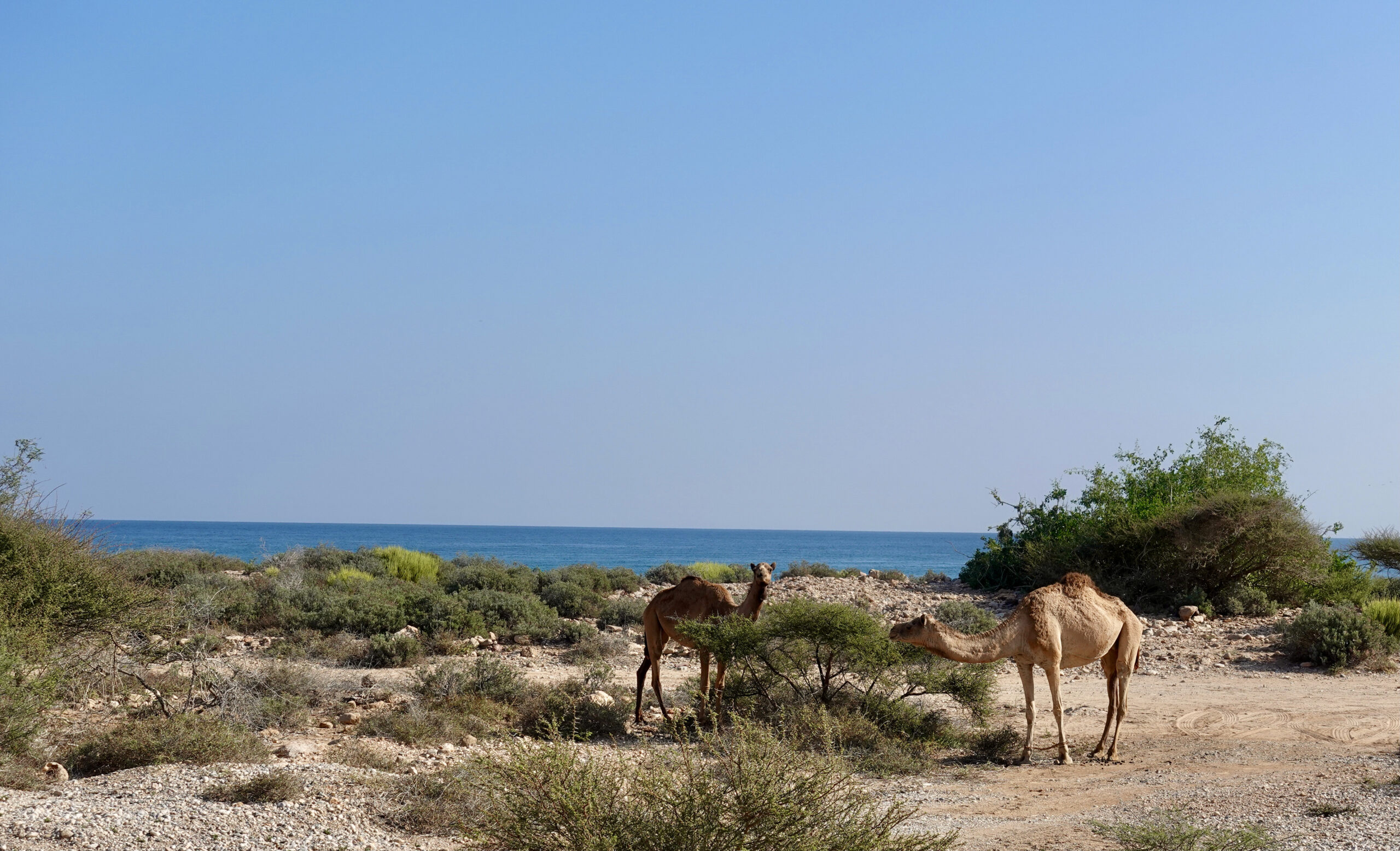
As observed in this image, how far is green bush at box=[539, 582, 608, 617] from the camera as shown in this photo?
73.6 ft

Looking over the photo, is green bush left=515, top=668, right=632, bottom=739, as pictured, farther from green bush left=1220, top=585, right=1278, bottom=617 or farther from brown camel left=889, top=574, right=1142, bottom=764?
green bush left=1220, top=585, right=1278, bottom=617

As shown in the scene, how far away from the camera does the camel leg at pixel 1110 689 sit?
11492mm

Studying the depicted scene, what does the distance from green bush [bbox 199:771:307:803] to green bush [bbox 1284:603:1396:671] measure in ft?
53.4

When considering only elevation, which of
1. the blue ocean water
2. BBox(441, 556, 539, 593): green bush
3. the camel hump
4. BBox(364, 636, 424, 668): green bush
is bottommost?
the blue ocean water

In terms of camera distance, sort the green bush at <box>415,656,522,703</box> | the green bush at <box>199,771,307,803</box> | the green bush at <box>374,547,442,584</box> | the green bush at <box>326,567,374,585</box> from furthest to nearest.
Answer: the green bush at <box>374,547,442,584</box> < the green bush at <box>326,567,374,585</box> < the green bush at <box>415,656,522,703</box> < the green bush at <box>199,771,307,803</box>

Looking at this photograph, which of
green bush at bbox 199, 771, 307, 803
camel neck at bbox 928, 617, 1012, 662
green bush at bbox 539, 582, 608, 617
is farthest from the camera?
green bush at bbox 539, 582, 608, 617

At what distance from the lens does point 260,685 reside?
12.8 meters

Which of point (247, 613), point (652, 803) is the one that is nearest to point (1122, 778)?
Result: point (652, 803)

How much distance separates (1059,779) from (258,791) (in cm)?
754

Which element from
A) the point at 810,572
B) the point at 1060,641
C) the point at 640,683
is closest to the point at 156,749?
the point at 640,683

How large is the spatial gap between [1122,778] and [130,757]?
9.52m

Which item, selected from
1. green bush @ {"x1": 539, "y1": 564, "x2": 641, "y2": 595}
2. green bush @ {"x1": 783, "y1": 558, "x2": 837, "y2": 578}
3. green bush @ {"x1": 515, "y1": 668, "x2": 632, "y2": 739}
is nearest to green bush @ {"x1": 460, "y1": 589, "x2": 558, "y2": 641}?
green bush @ {"x1": 539, "y1": 564, "x2": 641, "y2": 595}

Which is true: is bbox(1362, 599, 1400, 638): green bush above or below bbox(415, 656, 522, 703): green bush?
above

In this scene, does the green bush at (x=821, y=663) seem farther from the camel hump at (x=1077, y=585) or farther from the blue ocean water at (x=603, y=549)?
the blue ocean water at (x=603, y=549)
